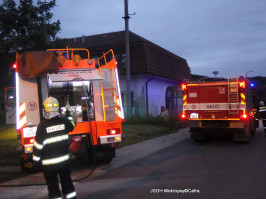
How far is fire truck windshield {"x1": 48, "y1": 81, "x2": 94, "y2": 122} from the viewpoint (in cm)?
816

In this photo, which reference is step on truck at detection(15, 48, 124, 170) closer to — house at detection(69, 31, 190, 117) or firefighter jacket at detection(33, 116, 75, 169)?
firefighter jacket at detection(33, 116, 75, 169)

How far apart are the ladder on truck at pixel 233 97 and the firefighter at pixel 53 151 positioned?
8332 millimetres

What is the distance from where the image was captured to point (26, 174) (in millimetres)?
7504

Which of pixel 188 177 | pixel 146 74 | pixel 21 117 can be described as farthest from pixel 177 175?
pixel 146 74

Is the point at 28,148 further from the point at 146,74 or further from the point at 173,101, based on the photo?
the point at 173,101

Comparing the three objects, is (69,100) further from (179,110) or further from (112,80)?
(179,110)

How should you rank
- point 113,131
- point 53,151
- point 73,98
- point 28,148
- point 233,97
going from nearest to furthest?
1. point 53,151
2. point 28,148
3. point 113,131
4. point 73,98
5. point 233,97

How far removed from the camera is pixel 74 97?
28.0ft

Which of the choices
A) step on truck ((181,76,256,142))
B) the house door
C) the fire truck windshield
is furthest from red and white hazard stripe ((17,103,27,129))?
the house door

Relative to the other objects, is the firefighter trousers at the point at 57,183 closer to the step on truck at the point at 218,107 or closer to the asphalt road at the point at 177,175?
the asphalt road at the point at 177,175

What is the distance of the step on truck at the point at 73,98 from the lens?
6898 millimetres

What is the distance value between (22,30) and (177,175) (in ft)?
40.8

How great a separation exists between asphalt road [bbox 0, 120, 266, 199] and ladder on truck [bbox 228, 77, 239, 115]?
1.47 meters

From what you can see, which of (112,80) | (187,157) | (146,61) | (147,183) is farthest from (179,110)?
(147,183)
